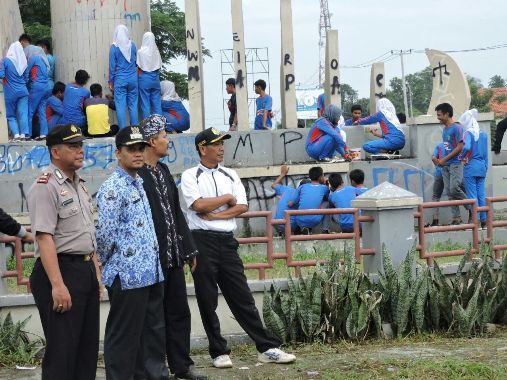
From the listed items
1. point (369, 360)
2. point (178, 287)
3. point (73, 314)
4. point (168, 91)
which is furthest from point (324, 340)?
point (168, 91)

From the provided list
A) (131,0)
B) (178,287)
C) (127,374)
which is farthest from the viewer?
(131,0)

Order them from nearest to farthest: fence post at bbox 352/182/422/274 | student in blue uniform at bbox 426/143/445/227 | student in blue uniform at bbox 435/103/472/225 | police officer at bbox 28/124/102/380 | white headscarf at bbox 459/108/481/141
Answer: police officer at bbox 28/124/102/380 < fence post at bbox 352/182/422/274 < student in blue uniform at bbox 435/103/472/225 < white headscarf at bbox 459/108/481/141 < student in blue uniform at bbox 426/143/445/227

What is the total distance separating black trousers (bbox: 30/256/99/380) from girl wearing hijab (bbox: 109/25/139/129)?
8593 millimetres

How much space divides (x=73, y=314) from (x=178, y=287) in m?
1.33

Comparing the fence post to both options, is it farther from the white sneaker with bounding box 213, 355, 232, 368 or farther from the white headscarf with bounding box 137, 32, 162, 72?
the white headscarf with bounding box 137, 32, 162, 72

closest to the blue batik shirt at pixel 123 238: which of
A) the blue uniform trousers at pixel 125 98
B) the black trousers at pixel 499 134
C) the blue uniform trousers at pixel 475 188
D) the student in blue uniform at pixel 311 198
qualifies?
the student in blue uniform at pixel 311 198

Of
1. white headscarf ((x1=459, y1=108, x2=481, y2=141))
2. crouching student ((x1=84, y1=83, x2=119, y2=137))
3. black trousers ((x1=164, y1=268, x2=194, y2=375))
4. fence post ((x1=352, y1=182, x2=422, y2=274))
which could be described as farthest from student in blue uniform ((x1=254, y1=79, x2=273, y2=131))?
black trousers ((x1=164, y1=268, x2=194, y2=375))

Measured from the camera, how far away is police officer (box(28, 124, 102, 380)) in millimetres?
5863

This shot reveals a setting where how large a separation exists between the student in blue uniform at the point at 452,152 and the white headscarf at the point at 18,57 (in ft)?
18.3

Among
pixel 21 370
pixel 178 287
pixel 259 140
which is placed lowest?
pixel 21 370

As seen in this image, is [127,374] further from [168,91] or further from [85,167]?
[168,91]

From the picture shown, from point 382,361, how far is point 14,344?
295 centimetres

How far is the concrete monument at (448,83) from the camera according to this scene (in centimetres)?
1491

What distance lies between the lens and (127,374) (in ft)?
20.9
